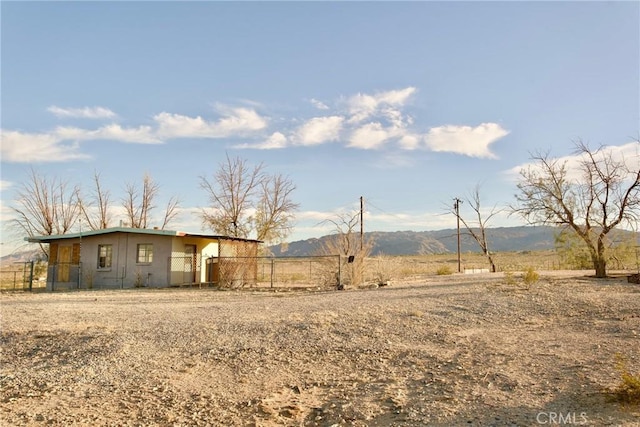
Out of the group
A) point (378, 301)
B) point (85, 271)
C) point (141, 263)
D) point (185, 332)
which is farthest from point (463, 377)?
point (85, 271)

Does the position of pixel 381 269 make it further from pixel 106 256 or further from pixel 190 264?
pixel 106 256

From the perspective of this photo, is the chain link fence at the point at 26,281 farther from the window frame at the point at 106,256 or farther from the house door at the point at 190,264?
the house door at the point at 190,264

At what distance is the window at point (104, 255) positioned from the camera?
25.4 meters

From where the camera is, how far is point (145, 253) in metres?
24.7

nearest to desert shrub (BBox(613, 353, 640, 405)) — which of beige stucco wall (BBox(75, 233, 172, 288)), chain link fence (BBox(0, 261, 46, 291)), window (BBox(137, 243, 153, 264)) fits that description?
beige stucco wall (BBox(75, 233, 172, 288))

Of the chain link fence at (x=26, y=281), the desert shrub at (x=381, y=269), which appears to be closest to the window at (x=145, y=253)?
the chain link fence at (x=26, y=281)

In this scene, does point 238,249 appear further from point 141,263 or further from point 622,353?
point 622,353

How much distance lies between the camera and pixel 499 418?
16.5 feet

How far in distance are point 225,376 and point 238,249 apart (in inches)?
786

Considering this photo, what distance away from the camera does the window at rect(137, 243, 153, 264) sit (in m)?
24.5

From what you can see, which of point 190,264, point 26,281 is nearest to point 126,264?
point 190,264

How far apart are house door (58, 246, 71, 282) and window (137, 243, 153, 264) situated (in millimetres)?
4384

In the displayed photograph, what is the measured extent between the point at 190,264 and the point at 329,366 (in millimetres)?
19488

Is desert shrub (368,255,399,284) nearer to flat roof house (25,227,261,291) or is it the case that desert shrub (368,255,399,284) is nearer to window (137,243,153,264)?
flat roof house (25,227,261,291)
